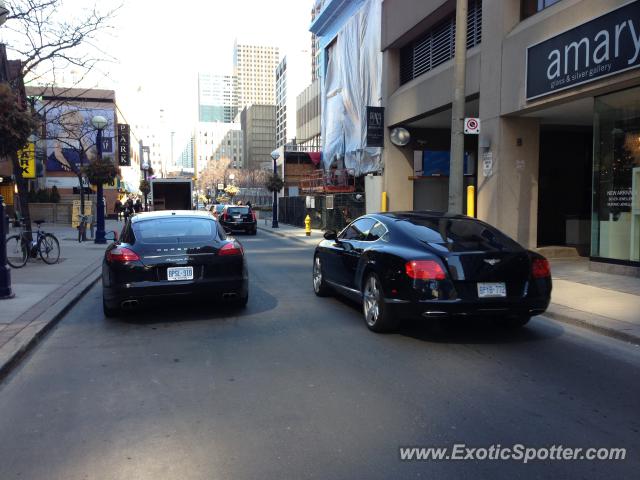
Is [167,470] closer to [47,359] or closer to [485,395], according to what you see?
[485,395]

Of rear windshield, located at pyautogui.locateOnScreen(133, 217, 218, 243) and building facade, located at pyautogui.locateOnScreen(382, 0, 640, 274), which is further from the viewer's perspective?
building facade, located at pyautogui.locateOnScreen(382, 0, 640, 274)

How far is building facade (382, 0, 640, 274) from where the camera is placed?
10.9m

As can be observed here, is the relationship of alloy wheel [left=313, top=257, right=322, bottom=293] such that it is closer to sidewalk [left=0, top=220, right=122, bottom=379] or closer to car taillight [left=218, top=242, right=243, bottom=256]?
car taillight [left=218, top=242, right=243, bottom=256]

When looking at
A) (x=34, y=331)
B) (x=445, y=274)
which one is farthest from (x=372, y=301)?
(x=34, y=331)

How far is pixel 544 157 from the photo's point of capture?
18172 mm

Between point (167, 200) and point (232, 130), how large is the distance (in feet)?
491

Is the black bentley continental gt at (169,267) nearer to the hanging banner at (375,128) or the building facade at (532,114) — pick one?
the building facade at (532,114)

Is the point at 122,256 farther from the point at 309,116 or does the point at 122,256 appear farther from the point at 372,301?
the point at 309,116

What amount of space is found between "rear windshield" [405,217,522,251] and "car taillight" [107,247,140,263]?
3.60 m

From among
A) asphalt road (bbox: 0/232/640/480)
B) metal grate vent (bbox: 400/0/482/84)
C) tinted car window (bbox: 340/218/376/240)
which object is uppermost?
metal grate vent (bbox: 400/0/482/84)

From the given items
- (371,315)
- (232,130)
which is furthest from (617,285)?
(232,130)

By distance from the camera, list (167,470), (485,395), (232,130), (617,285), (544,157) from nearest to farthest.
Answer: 1. (167,470)
2. (485,395)
3. (617,285)
4. (544,157)
5. (232,130)

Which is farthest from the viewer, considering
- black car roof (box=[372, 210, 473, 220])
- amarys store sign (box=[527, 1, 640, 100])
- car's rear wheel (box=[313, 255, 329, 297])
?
amarys store sign (box=[527, 1, 640, 100])

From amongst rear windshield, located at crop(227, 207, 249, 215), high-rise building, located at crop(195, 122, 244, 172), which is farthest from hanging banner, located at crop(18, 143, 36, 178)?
high-rise building, located at crop(195, 122, 244, 172)
